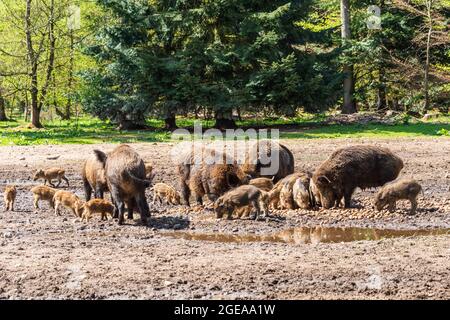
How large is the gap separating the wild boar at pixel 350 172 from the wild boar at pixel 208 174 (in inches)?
56.6

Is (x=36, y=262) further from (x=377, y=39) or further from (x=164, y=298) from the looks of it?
(x=377, y=39)

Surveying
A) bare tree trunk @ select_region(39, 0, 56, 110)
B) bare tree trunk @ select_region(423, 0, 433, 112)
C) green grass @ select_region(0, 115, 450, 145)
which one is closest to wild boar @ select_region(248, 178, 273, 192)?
green grass @ select_region(0, 115, 450, 145)

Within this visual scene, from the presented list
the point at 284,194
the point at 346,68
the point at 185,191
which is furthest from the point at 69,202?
the point at 346,68

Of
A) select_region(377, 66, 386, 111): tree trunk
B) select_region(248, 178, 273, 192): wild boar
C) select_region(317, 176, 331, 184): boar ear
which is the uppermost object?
select_region(377, 66, 386, 111): tree trunk

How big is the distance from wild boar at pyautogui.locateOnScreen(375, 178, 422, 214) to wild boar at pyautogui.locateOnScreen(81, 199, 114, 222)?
4.55m

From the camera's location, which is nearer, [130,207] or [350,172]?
[130,207]

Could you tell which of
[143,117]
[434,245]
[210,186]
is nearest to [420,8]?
[143,117]

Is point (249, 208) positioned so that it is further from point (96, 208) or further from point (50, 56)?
point (50, 56)

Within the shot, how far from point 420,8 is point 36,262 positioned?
31.2 metres

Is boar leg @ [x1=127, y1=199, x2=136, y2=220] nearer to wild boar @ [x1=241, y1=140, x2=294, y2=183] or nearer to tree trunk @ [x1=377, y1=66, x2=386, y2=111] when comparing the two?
wild boar @ [x1=241, y1=140, x2=294, y2=183]

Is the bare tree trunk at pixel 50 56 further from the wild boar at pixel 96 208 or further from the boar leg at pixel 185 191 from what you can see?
the wild boar at pixel 96 208

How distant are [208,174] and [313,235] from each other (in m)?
2.92

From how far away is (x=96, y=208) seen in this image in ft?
38.3

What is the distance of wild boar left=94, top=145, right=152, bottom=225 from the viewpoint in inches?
436
